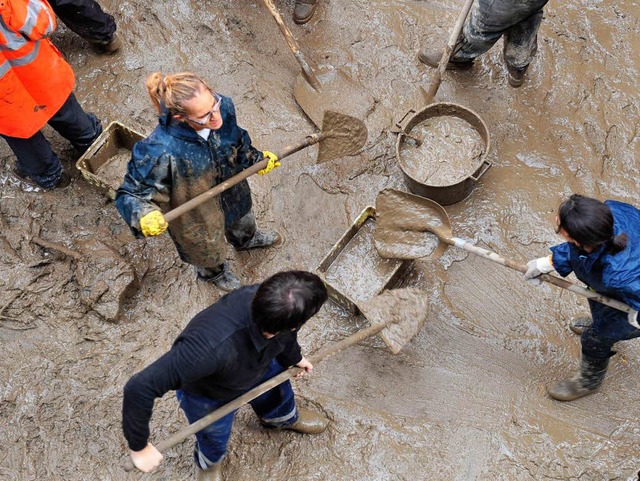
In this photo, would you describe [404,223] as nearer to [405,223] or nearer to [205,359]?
[405,223]

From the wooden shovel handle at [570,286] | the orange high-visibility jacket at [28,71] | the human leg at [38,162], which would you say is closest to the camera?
the wooden shovel handle at [570,286]

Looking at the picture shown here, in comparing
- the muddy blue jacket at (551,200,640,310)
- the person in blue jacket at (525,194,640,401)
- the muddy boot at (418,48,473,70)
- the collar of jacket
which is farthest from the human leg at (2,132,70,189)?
the muddy blue jacket at (551,200,640,310)

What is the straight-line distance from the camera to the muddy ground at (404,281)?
367 centimetres

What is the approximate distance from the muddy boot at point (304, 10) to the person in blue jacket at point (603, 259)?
2940mm

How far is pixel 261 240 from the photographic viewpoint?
14.0ft

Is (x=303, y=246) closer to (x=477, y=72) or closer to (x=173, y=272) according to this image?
(x=173, y=272)

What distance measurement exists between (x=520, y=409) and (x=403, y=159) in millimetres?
1830

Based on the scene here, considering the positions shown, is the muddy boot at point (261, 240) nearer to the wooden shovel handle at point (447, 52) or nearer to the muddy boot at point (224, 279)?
the muddy boot at point (224, 279)

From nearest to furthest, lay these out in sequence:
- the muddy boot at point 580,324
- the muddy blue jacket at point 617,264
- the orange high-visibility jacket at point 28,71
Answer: the muddy blue jacket at point 617,264, the orange high-visibility jacket at point 28,71, the muddy boot at point 580,324

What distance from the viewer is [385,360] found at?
3926 millimetres

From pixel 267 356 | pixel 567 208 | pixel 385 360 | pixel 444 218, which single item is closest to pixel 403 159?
pixel 444 218

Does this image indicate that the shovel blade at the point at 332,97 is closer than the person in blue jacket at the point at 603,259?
No

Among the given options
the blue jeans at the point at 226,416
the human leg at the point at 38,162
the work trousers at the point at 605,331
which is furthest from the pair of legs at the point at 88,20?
the work trousers at the point at 605,331

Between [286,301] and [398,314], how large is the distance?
1.37 m
